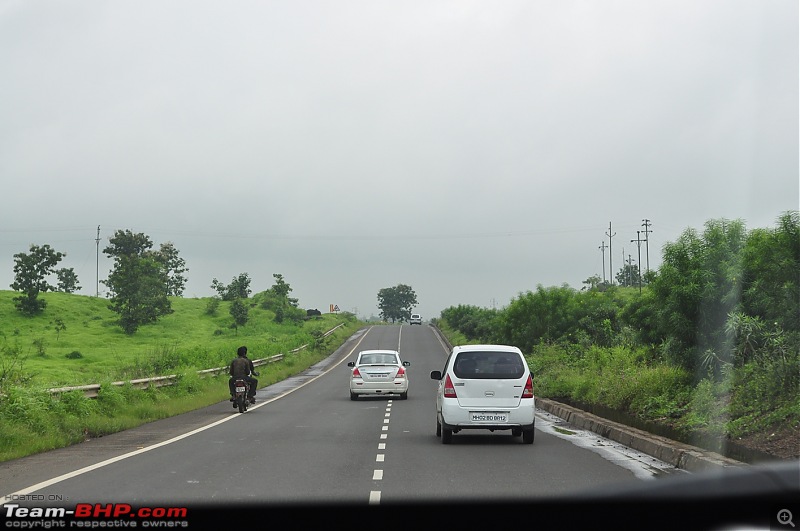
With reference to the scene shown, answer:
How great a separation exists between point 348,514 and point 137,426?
1651cm

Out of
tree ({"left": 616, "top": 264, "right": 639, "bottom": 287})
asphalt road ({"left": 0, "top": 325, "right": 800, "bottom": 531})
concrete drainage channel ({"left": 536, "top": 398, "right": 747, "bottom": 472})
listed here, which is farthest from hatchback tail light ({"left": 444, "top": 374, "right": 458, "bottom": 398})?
tree ({"left": 616, "top": 264, "right": 639, "bottom": 287})

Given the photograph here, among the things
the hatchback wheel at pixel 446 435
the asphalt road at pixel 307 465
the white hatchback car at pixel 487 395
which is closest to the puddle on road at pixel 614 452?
the asphalt road at pixel 307 465

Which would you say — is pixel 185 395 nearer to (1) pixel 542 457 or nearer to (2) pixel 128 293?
(1) pixel 542 457

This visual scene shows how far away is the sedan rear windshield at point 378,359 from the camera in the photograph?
1224 inches

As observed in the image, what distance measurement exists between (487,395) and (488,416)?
395mm

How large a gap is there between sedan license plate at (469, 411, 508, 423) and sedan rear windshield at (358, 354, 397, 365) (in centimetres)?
1452

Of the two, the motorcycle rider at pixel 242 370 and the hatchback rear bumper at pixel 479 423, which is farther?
the motorcycle rider at pixel 242 370

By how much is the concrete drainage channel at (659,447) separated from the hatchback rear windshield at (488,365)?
232cm

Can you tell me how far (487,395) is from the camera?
54.7ft

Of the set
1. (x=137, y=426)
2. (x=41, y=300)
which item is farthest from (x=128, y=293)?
(x=137, y=426)

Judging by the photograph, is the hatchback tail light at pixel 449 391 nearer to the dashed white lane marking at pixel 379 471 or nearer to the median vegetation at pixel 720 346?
the dashed white lane marking at pixel 379 471

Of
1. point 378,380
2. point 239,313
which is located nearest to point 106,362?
point 378,380

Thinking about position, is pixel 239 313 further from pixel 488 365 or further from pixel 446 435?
pixel 446 435

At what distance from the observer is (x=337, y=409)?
26.0m
